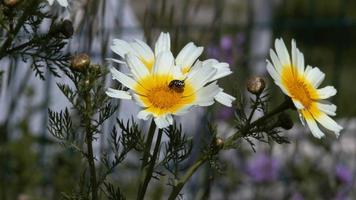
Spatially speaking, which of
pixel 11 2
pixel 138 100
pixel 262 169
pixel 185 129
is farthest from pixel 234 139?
pixel 262 169

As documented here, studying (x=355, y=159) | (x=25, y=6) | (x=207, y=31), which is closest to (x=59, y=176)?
(x=207, y=31)

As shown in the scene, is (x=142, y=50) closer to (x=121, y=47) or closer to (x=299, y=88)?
(x=121, y=47)

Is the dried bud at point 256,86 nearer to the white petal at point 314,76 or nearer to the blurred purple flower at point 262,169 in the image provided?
the white petal at point 314,76

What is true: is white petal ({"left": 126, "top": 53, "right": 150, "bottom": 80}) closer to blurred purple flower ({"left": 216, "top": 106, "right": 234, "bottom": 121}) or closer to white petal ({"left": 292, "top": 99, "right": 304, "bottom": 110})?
white petal ({"left": 292, "top": 99, "right": 304, "bottom": 110})

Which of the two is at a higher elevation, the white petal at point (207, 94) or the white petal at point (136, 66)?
the white petal at point (136, 66)

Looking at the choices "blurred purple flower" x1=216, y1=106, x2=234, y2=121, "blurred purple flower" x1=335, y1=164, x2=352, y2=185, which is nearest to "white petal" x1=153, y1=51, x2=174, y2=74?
"blurred purple flower" x1=335, y1=164, x2=352, y2=185

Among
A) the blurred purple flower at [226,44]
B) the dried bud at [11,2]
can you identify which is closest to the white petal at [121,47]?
the dried bud at [11,2]
